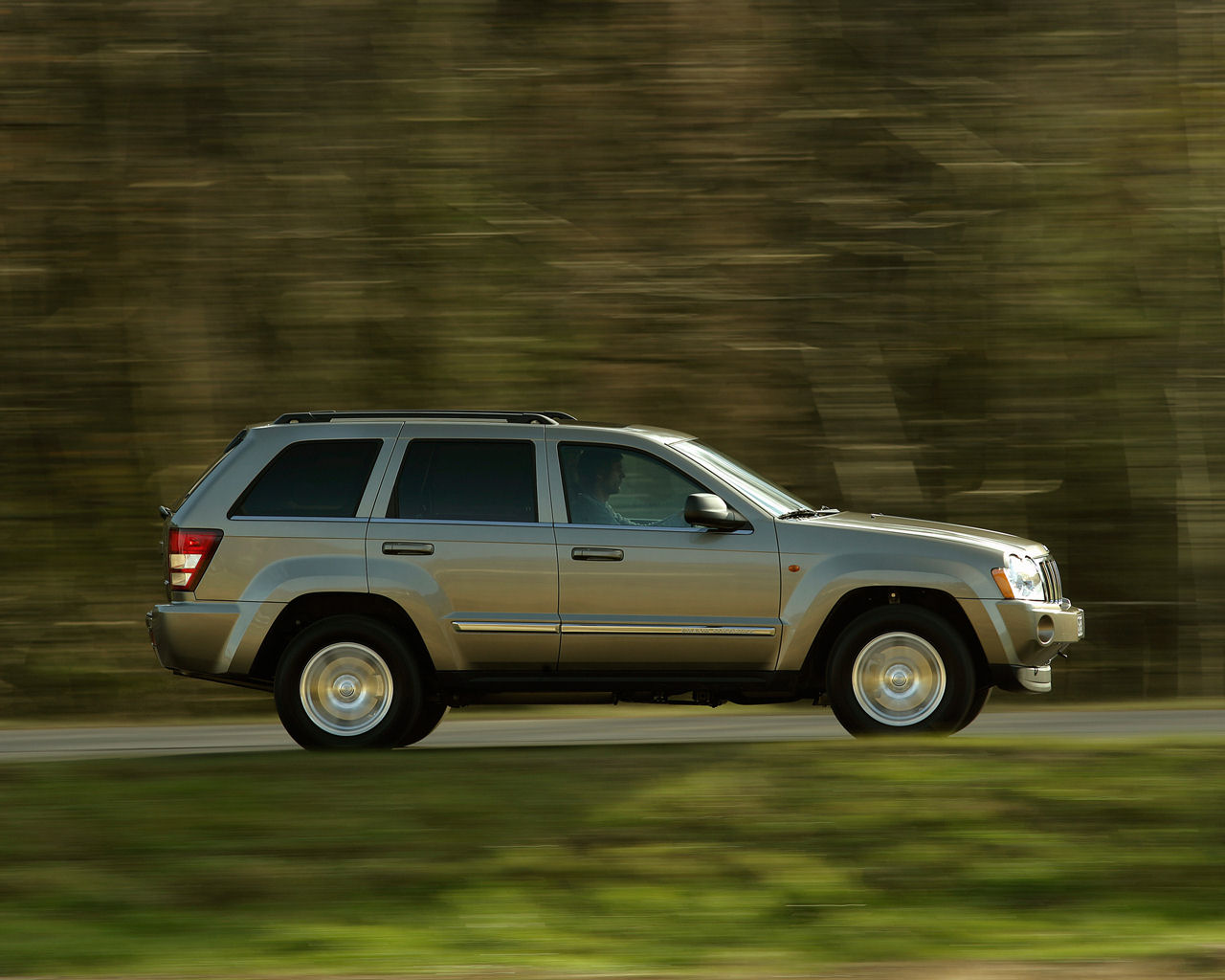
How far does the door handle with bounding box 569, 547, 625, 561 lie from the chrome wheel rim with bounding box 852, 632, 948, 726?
1.45 meters

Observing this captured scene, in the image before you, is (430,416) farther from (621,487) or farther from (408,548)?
(621,487)

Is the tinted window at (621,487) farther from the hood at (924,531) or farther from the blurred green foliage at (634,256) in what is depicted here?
the blurred green foliage at (634,256)

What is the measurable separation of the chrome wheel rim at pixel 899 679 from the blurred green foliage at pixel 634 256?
19.1 ft

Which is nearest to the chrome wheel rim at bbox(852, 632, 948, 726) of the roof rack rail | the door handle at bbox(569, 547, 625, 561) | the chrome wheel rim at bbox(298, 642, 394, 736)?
the door handle at bbox(569, 547, 625, 561)

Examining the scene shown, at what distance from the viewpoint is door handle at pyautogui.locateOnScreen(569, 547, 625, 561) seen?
29.7 feet

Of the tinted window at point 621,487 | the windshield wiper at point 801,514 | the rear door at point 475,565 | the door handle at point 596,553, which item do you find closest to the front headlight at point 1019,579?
the windshield wiper at point 801,514

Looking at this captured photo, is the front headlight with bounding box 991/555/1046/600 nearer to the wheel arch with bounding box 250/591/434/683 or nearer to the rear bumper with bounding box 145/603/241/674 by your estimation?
the wheel arch with bounding box 250/591/434/683

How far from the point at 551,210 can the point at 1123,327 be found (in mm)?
5368

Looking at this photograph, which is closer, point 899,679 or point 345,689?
point 899,679

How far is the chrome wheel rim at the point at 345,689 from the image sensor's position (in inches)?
364

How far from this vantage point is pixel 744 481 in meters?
9.42

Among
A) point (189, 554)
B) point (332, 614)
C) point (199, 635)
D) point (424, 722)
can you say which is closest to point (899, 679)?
point (424, 722)

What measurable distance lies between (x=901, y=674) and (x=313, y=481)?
3.48 m

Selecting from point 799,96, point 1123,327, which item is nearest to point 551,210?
point 799,96
